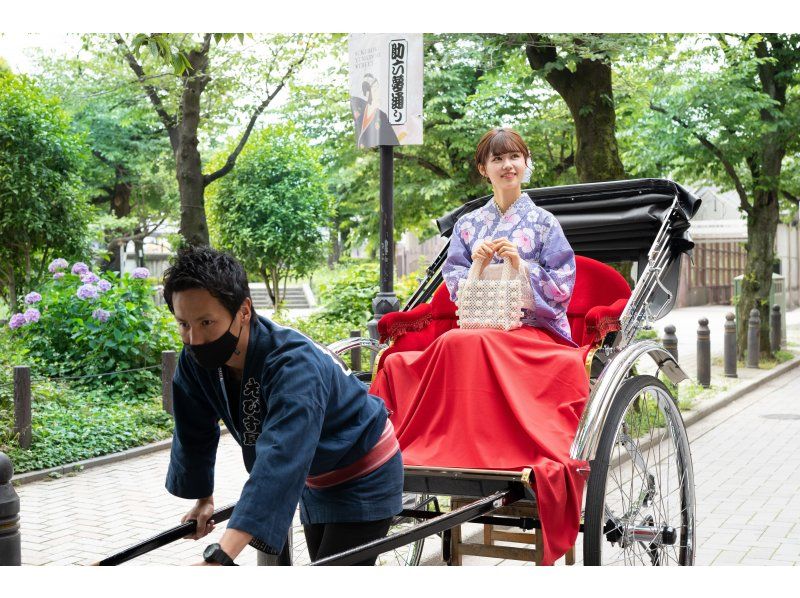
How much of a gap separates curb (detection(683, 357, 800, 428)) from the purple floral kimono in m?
4.21

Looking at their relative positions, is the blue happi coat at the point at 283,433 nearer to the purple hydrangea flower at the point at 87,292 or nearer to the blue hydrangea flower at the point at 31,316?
the purple hydrangea flower at the point at 87,292

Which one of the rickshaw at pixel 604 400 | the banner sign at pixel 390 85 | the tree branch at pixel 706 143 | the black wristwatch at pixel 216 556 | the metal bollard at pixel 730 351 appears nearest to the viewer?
the black wristwatch at pixel 216 556

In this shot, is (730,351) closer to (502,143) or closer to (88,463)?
(88,463)

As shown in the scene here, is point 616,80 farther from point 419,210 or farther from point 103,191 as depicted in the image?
point 103,191

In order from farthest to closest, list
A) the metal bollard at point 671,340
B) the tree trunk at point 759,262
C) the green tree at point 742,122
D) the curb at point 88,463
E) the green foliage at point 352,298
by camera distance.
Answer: the tree trunk at point 759,262
the green foliage at point 352,298
the green tree at point 742,122
the metal bollard at point 671,340
the curb at point 88,463

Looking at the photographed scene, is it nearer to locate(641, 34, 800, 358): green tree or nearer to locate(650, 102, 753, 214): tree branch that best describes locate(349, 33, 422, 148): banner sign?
locate(641, 34, 800, 358): green tree

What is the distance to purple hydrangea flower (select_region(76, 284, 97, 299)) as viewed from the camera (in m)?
9.02

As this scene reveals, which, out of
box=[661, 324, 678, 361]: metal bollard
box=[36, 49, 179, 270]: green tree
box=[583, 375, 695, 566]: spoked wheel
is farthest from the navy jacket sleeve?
box=[36, 49, 179, 270]: green tree

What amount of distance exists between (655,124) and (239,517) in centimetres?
1165

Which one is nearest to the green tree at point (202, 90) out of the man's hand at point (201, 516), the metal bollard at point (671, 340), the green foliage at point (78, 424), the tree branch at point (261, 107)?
the tree branch at point (261, 107)

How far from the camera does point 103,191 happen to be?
25531 mm

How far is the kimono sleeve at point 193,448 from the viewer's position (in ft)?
8.82

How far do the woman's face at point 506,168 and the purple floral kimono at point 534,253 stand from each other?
0.16m

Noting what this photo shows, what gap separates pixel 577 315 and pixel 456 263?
795mm
